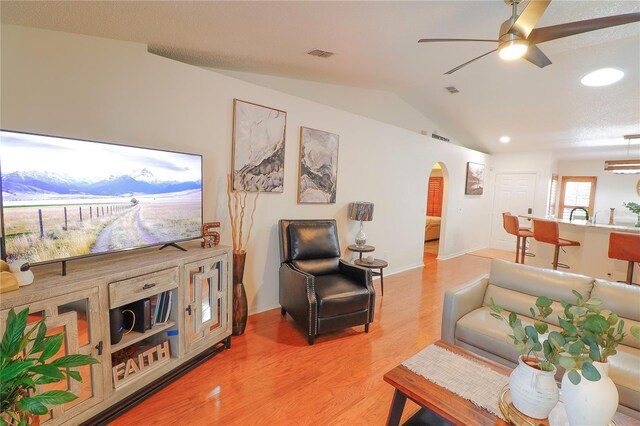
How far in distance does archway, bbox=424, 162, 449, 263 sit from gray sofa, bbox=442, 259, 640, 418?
344 centimetres

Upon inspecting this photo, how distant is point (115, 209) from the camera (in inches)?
74.6

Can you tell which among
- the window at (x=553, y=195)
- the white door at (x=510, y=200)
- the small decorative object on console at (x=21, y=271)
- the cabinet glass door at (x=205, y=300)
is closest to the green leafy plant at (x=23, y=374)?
the small decorative object on console at (x=21, y=271)

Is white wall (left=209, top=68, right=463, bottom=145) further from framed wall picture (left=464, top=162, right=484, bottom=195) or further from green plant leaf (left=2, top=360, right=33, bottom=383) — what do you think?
green plant leaf (left=2, top=360, right=33, bottom=383)

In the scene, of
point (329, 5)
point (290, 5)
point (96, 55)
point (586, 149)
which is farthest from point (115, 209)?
point (586, 149)

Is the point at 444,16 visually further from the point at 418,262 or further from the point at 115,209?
the point at 418,262

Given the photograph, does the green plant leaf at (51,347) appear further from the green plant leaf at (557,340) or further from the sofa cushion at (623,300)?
the sofa cushion at (623,300)

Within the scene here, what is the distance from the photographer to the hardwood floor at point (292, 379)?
5.95 feet

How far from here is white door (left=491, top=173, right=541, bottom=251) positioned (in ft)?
23.1

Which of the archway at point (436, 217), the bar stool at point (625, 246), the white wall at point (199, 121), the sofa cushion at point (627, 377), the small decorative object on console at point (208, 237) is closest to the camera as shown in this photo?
the sofa cushion at point (627, 377)

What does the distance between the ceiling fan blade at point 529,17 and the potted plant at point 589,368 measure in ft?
5.77

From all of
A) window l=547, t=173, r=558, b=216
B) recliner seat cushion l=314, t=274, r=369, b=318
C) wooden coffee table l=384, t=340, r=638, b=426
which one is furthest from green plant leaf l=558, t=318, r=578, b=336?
window l=547, t=173, r=558, b=216

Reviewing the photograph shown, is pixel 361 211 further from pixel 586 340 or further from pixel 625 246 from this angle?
pixel 625 246

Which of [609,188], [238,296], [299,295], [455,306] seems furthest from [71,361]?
[609,188]

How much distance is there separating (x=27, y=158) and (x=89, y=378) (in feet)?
4.02
